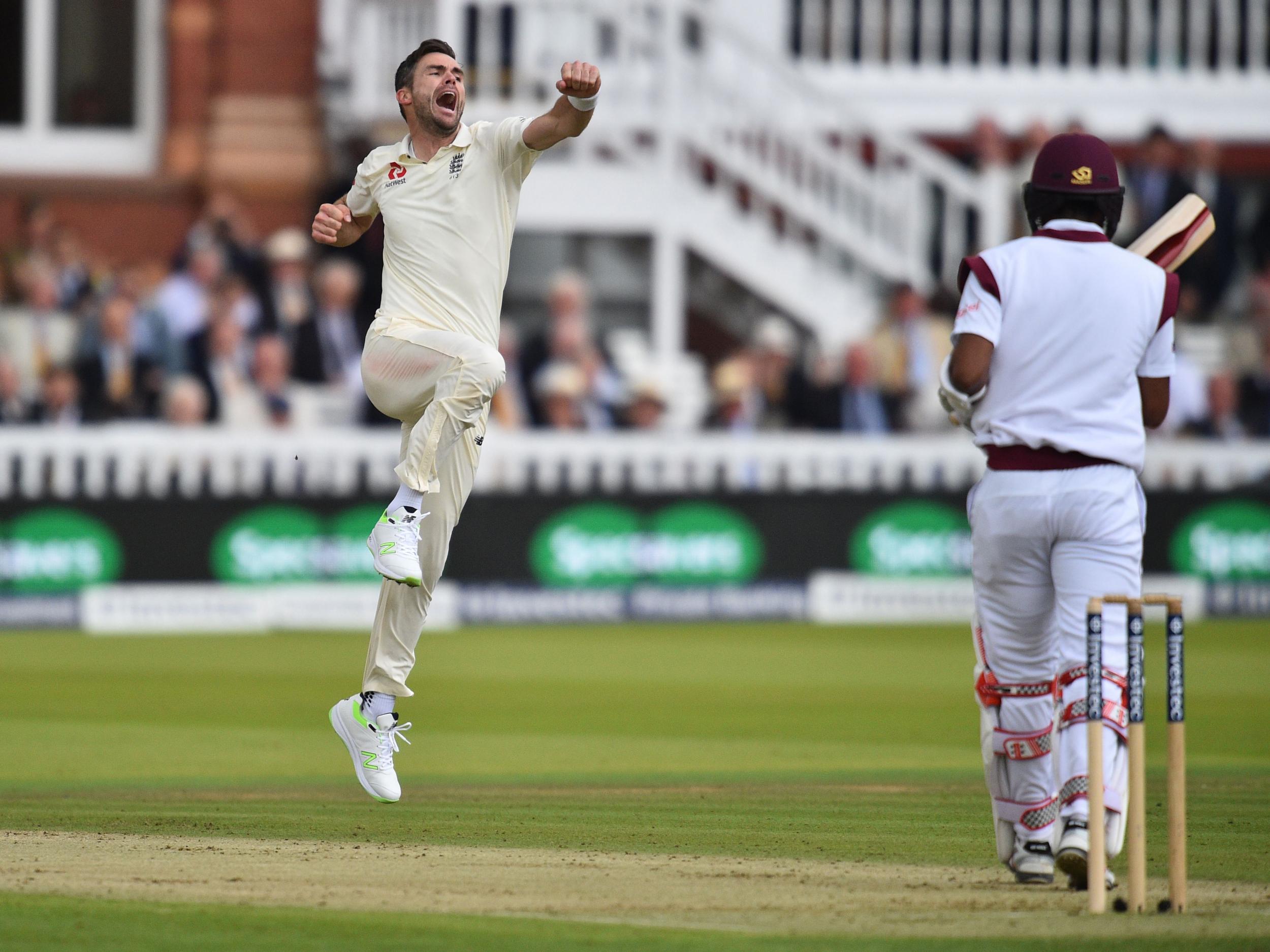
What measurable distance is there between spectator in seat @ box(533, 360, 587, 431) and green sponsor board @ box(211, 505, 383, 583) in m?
1.59

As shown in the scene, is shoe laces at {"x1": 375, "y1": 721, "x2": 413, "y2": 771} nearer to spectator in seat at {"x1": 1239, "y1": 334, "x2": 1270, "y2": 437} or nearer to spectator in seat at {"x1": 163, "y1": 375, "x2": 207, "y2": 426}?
spectator in seat at {"x1": 163, "y1": 375, "x2": 207, "y2": 426}

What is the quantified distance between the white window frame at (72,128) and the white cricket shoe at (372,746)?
1437cm

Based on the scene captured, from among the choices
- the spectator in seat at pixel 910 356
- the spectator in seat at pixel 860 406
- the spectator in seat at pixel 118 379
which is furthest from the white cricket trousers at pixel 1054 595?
the spectator in seat at pixel 910 356

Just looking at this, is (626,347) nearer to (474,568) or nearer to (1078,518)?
(474,568)

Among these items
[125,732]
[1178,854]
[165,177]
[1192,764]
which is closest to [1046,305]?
[1178,854]

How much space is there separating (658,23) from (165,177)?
471 centimetres

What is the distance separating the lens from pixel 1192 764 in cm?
979

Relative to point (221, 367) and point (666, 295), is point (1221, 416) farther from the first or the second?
point (221, 367)

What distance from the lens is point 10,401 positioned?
52.0ft

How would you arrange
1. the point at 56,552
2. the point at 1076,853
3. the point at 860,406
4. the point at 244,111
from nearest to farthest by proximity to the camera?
the point at 1076,853 → the point at 56,552 → the point at 860,406 → the point at 244,111

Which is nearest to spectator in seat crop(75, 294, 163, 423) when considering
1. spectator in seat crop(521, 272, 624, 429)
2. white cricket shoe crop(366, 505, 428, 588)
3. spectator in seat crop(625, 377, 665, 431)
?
spectator in seat crop(521, 272, 624, 429)

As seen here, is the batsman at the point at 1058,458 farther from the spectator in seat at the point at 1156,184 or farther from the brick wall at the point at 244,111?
the brick wall at the point at 244,111

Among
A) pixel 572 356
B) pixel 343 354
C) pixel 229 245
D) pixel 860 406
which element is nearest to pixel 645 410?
pixel 572 356

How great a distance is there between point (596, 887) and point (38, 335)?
11032 millimetres
